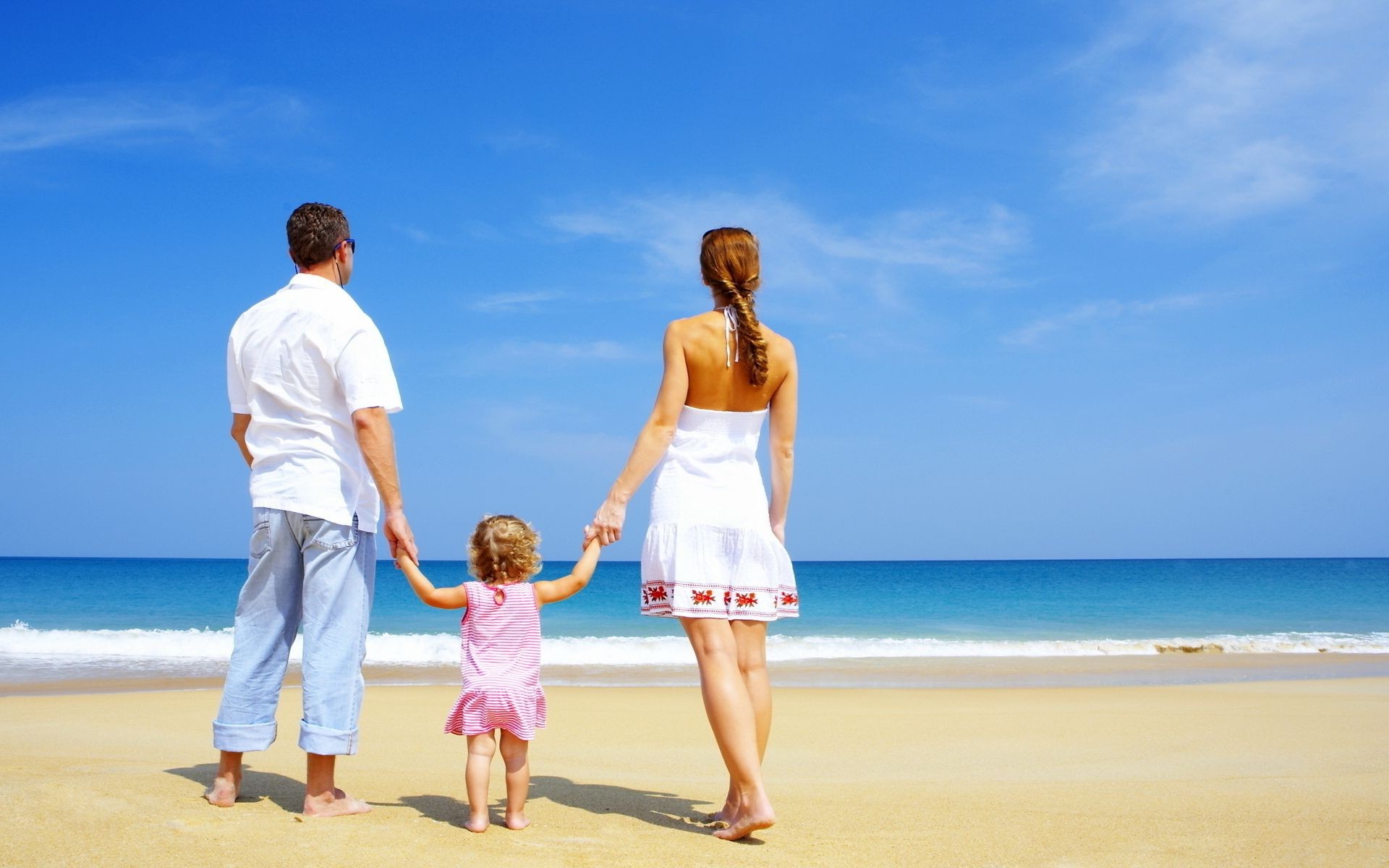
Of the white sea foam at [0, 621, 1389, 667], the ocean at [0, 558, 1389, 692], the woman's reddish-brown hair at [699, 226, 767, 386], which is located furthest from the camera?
the white sea foam at [0, 621, 1389, 667]

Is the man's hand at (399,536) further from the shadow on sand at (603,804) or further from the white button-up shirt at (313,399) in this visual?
the shadow on sand at (603,804)

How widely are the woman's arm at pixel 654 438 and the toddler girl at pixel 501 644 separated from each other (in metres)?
0.13

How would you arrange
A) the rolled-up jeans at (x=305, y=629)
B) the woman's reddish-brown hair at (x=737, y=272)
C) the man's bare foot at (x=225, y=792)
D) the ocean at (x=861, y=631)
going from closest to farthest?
the rolled-up jeans at (x=305, y=629) < the man's bare foot at (x=225, y=792) < the woman's reddish-brown hair at (x=737, y=272) < the ocean at (x=861, y=631)

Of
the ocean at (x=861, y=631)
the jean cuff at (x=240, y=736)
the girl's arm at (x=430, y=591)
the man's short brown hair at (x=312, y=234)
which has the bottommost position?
the ocean at (x=861, y=631)

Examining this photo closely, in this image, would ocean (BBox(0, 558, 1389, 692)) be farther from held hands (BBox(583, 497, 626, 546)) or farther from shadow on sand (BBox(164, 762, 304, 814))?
held hands (BBox(583, 497, 626, 546))

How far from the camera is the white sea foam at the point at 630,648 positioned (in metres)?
13.3

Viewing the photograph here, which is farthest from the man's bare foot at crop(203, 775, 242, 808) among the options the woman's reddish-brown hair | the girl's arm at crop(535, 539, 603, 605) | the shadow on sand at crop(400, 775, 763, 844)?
the woman's reddish-brown hair

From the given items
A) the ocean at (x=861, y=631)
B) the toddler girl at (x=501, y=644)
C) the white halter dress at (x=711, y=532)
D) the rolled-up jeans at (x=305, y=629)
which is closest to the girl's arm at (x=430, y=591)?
the toddler girl at (x=501, y=644)

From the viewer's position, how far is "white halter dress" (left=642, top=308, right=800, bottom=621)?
10.7ft

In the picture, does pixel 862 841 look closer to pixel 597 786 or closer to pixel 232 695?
pixel 597 786

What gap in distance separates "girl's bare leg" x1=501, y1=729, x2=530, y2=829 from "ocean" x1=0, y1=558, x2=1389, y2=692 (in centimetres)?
723

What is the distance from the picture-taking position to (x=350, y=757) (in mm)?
4996

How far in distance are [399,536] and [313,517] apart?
0.95ft

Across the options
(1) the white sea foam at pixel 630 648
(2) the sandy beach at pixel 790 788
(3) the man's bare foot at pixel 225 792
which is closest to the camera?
(2) the sandy beach at pixel 790 788
